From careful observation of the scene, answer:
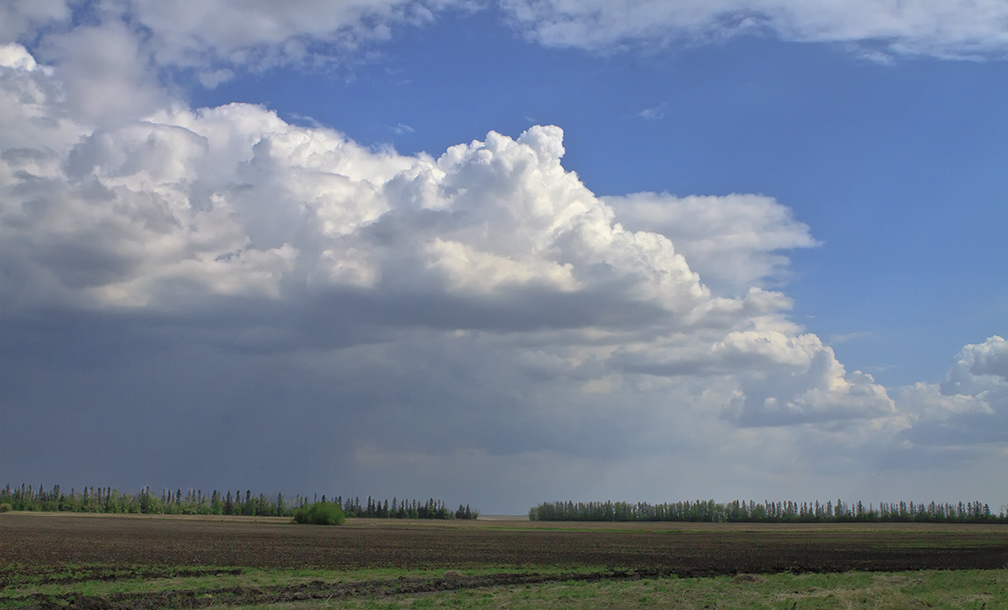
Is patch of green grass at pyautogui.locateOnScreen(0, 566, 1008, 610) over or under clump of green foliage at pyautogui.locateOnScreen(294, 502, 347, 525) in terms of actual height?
over

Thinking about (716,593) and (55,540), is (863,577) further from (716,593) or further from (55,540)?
(55,540)

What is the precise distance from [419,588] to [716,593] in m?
12.3

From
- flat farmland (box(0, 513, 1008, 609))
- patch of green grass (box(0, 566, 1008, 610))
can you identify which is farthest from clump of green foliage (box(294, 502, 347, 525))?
patch of green grass (box(0, 566, 1008, 610))

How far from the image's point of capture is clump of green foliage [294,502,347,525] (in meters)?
136

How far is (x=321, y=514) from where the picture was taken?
448 feet

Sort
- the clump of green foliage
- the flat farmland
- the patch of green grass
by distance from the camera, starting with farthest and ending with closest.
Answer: the clump of green foliage, the flat farmland, the patch of green grass

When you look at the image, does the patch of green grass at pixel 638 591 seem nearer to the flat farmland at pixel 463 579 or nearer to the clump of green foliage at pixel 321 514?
the flat farmland at pixel 463 579

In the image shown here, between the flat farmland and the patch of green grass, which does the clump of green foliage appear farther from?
the patch of green grass

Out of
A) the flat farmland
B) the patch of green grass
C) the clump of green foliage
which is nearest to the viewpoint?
the patch of green grass

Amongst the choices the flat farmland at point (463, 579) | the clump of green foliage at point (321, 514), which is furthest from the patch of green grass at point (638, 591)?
the clump of green foliage at point (321, 514)

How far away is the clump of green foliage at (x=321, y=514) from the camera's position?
447 feet

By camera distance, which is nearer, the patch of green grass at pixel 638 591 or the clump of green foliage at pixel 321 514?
the patch of green grass at pixel 638 591

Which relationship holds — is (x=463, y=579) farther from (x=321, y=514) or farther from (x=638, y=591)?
(x=321, y=514)

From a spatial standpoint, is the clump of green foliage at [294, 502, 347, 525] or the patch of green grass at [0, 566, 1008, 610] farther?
the clump of green foliage at [294, 502, 347, 525]
